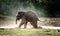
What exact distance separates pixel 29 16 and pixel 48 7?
1.18 m

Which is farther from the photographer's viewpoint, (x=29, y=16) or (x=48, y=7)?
(x=48, y=7)

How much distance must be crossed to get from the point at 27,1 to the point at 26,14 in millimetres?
1056

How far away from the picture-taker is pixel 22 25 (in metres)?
7.25

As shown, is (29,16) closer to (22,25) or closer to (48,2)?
(22,25)

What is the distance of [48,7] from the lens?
782cm

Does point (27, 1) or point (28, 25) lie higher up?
point (27, 1)

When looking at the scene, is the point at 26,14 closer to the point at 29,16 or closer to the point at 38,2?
the point at 29,16

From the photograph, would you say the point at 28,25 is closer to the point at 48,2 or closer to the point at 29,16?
the point at 29,16

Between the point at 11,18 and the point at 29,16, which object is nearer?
the point at 29,16

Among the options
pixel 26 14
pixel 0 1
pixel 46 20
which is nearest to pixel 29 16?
pixel 26 14

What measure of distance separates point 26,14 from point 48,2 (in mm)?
1168

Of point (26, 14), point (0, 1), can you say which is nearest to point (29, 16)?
point (26, 14)

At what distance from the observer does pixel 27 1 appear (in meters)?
7.84

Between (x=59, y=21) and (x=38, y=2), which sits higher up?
(x=38, y=2)
